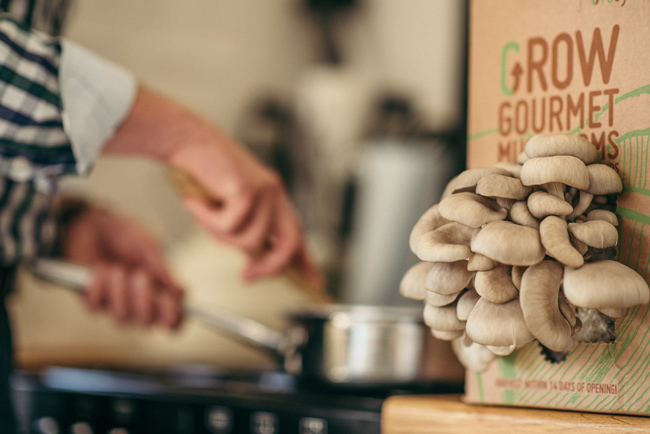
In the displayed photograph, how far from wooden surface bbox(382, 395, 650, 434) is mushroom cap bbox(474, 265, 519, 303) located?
6.2 inches

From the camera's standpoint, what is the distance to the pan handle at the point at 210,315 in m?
1.33

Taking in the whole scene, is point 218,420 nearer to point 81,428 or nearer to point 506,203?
point 81,428

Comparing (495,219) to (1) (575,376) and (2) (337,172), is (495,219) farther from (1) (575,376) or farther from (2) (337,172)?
(2) (337,172)

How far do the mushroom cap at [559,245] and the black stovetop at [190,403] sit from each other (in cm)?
43

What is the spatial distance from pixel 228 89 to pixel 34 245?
1447 mm

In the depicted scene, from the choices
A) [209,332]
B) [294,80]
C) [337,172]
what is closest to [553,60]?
[209,332]

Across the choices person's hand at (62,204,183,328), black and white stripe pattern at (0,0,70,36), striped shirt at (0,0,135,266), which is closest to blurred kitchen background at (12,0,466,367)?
person's hand at (62,204,183,328)

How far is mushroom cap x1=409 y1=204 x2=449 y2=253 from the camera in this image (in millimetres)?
703

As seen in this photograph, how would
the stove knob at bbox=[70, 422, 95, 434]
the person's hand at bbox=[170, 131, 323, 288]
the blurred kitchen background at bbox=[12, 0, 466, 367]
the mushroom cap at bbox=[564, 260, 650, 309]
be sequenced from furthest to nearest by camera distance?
the blurred kitchen background at bbox=[12, 0, 466, 367] < the stove knob at bbox=[70, 422, 95, 434] < the person's hand at bbox=[170, 131, 323, 288] < the mushroom cap at bbox=[564, 260, 650, 309]

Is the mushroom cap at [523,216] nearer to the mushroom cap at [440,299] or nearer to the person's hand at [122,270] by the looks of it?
the mushroom cap at [440,299]

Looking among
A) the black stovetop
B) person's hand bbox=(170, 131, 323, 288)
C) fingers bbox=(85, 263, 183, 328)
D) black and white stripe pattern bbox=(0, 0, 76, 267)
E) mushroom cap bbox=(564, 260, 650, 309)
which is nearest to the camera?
mushroom cap bbox=(564, 260, 650, 309)

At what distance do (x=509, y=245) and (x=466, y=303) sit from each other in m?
0.11

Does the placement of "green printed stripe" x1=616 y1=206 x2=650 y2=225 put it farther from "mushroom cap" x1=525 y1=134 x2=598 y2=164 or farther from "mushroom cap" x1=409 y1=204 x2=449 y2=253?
"mushroom cap" x1=409 y1=204 x2=449 y2=253

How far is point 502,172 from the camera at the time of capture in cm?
71
